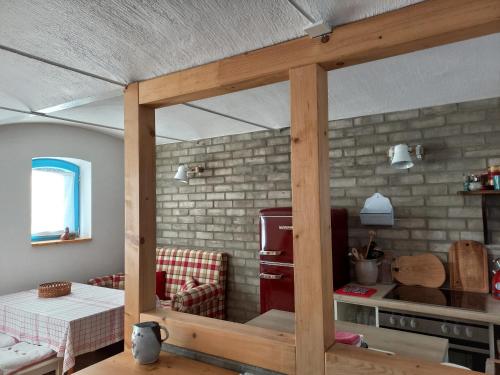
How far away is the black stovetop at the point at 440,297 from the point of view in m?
2.40

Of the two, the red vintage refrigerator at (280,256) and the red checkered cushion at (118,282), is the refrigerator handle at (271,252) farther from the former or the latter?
the red checkered cushion at (118,282)

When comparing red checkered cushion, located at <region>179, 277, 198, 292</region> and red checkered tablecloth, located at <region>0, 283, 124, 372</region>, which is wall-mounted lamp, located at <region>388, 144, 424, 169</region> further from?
red checkered tablecloth, located at <region>0, 283, 124, 372</region>

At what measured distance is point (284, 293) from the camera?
312cm

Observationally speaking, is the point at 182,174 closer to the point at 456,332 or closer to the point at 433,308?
the point at 433,308

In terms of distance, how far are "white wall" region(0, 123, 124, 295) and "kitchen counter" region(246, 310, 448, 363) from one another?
9.03 feet

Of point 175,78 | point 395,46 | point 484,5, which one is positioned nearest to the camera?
point 484,5

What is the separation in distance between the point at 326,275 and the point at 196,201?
10.2 ft

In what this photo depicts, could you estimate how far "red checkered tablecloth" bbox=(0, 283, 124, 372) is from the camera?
259 centimetres

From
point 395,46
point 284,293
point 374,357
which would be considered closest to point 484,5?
point 395,46

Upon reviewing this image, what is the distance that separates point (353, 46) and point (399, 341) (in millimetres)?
1431

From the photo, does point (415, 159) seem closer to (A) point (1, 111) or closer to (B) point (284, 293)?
(B) point (284, 293)

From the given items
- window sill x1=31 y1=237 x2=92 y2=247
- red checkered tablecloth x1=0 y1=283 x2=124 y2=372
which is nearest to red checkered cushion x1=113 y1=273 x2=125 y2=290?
window sill x1=31 y1=237 x2=92 y2=247

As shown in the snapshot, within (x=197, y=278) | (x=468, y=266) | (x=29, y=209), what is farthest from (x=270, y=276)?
(x=29, y=209)

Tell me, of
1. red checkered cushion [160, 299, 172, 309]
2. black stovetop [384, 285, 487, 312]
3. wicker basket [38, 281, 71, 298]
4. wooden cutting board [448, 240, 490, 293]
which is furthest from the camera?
red checkered cushion [160, 299, 172, 309]
